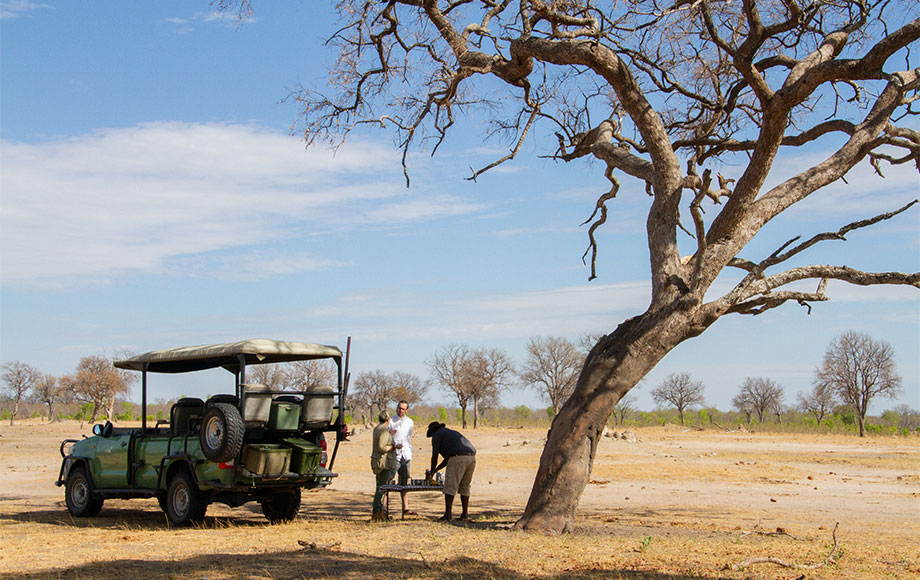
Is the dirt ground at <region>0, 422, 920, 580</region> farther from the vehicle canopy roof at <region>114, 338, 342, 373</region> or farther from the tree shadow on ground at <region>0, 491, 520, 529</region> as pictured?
the vehicle canopy roof at <region>114, 338, 342, 373</region>

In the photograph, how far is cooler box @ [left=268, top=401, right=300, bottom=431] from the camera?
12656 mm

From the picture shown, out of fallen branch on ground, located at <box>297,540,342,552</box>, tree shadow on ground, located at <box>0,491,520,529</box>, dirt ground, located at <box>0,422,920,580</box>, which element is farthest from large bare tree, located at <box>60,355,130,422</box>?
fallen branch on ground, located at <box>297,540,342,552</box>

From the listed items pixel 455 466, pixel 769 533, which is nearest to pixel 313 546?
pixel 455 466

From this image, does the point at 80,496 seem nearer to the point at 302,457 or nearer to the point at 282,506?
the point at 282,506

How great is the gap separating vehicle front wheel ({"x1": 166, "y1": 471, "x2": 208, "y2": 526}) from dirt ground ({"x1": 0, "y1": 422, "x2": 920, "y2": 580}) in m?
0.26

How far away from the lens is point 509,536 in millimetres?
10500

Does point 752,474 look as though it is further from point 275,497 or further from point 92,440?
point 92,440

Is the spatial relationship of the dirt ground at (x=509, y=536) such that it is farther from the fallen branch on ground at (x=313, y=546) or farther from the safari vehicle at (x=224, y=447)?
the safari vehicle at (x=224, y=447)

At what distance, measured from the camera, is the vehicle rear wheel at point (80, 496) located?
14.0 meters

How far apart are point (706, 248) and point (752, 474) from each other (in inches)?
573

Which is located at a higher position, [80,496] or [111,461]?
[111,461]

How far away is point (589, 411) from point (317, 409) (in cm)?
421

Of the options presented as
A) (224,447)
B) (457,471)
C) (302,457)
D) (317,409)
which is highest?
(317,409)

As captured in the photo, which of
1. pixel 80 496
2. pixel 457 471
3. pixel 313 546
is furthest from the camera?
pixel 80 496
